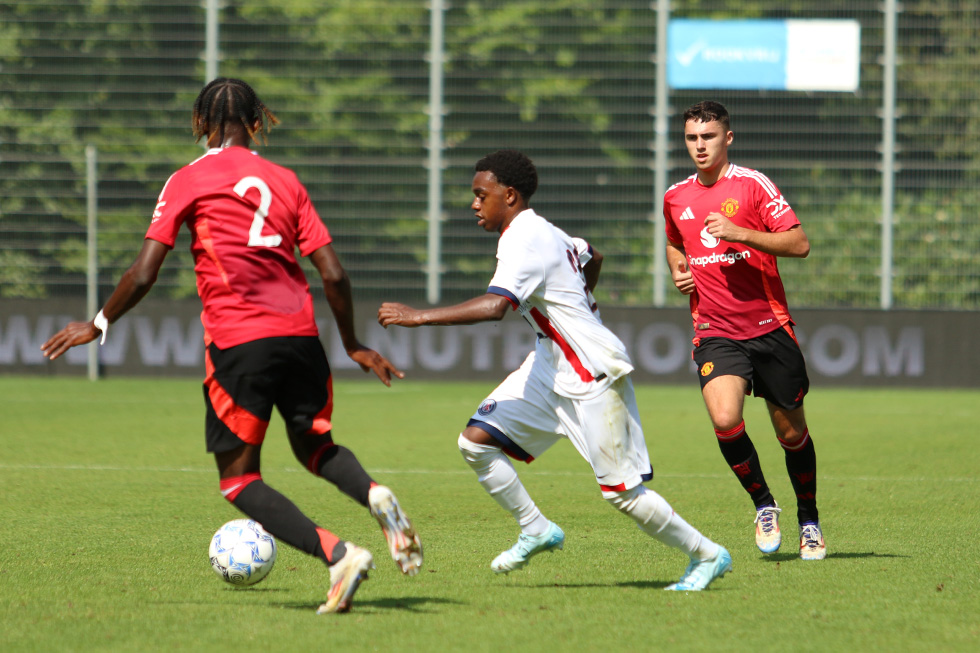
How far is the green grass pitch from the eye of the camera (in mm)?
4508

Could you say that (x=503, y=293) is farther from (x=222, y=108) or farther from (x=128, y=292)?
(x=128, y=292)

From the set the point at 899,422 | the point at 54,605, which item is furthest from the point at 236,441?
the point at 899,422

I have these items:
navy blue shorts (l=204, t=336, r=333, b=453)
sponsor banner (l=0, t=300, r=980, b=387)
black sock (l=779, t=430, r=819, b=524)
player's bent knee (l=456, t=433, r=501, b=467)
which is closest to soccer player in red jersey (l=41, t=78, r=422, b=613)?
navy blue shorts (l=204, t=336, r=333, b=453)

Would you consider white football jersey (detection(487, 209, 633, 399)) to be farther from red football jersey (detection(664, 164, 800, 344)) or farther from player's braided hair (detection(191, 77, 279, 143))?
red football jersey (detection(664, 164, 800, 344))

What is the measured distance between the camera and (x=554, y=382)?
211 inches

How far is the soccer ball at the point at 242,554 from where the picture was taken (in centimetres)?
532

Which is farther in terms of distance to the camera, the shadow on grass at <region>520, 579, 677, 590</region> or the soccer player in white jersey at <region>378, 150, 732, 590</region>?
the shadow on grass at <region>520, 579, 677, 590</region>

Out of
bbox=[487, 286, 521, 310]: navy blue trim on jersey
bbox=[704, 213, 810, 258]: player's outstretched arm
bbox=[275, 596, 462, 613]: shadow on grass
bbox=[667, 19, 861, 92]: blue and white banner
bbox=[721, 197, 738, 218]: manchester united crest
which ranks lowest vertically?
bbox=[275, 596, 462, 613]: shadow on grass

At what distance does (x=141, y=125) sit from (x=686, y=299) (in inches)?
421

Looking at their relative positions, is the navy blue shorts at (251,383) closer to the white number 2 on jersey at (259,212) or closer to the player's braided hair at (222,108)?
the white number 2 on jersey at (259,212)

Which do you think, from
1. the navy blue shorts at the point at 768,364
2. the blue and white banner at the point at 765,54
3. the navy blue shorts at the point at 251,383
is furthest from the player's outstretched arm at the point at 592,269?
the blue and white banner at the point at 765,54

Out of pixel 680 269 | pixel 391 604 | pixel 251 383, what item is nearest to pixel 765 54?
pixel 680 269

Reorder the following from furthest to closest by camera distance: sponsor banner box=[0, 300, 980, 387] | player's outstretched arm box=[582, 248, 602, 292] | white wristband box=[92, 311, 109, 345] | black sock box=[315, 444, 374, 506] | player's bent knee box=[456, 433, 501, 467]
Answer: sponsor banner box=[0, 300, 980, 387] → player's outstretched arm box=[582, 248, 602, 292] → player's bent knee box=[456, 433, 501, 467] → black sock box=[315, 444, 374, 506] → white wristband box=[92, 311, 109, 345]

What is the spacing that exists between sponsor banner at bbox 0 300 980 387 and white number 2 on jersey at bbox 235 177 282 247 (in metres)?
13.9
